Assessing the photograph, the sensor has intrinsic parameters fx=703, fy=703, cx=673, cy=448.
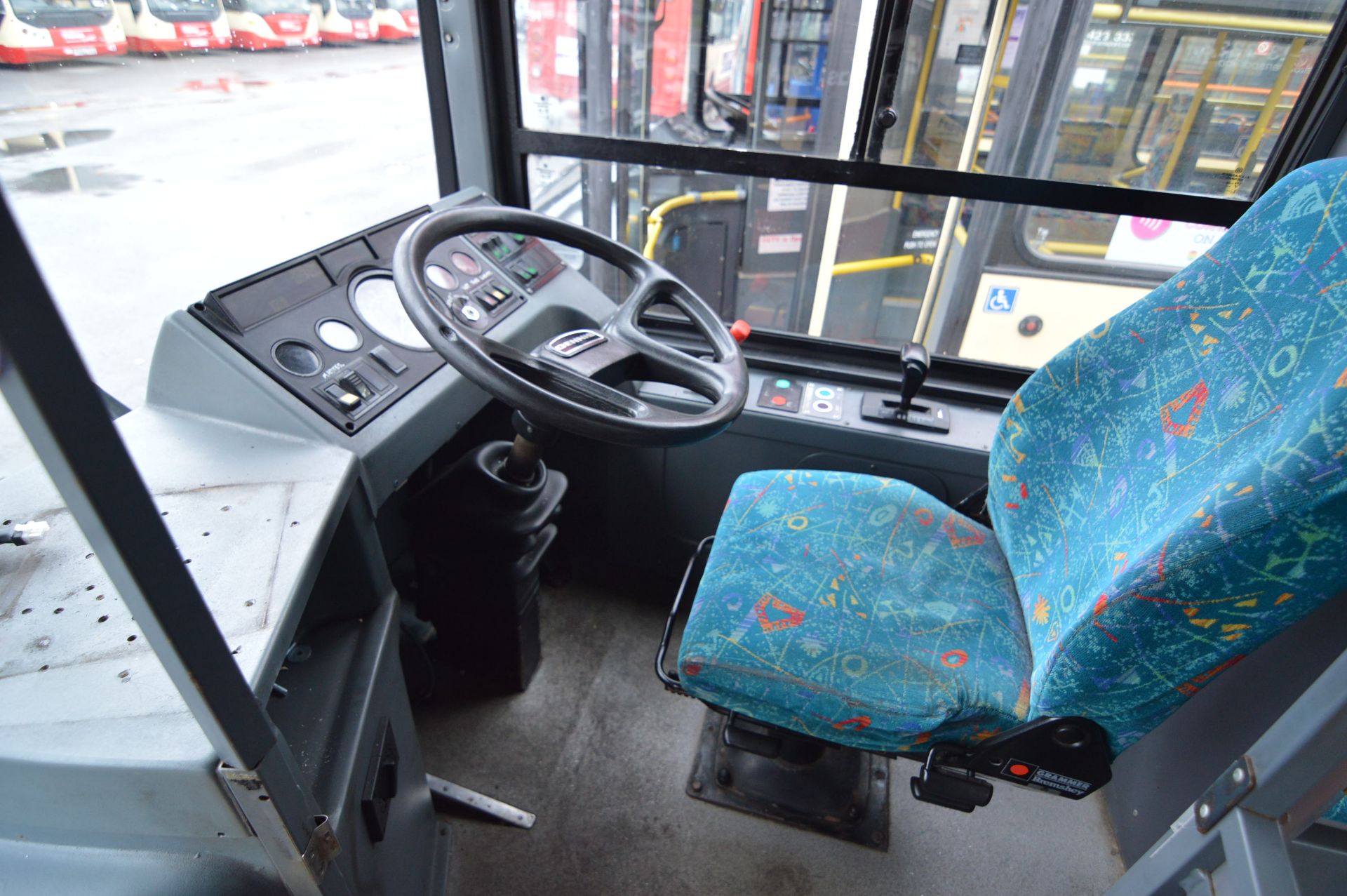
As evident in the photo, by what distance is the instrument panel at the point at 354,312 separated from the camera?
1.04 m

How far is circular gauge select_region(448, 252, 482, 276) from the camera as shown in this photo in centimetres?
138

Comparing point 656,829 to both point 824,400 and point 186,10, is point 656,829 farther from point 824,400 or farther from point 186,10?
point 186,10

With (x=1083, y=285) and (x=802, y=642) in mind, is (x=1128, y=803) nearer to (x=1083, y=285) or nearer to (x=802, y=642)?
(x=802, y=642)

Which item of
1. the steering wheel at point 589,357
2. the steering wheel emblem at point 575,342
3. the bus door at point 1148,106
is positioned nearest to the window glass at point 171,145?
the steering wheel at point 589,357

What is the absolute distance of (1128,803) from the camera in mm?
1367

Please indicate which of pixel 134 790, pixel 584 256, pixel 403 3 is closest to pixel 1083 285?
pixel 584 256

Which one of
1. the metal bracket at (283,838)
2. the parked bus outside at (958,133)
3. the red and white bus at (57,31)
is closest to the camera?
the metal bracket at (283,838)

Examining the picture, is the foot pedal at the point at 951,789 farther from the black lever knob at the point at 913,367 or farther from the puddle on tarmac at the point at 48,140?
the puddle on tarmac at the point at 48,140

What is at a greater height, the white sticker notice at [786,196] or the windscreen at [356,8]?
the windscreen at [356,8]

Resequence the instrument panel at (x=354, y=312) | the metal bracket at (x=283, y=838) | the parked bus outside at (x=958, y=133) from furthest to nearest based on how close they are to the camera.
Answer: the parked bus outside at (x=958, y=133) → the instrument panel at (x=354, y=312) → the metal bracket at (x=283, y=838)

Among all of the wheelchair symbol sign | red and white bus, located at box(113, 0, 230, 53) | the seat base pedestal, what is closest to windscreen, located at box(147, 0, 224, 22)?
red and white bus, located at box(113, 0, 230, 53)

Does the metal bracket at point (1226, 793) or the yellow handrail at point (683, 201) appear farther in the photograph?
the yellow handrail at point (683, 201)

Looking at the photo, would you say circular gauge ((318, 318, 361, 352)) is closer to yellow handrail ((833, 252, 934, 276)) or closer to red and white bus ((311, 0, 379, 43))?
red and white bus ((311, 0, 379, 43))

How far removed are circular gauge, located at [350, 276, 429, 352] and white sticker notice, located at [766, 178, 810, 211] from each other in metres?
0.94
